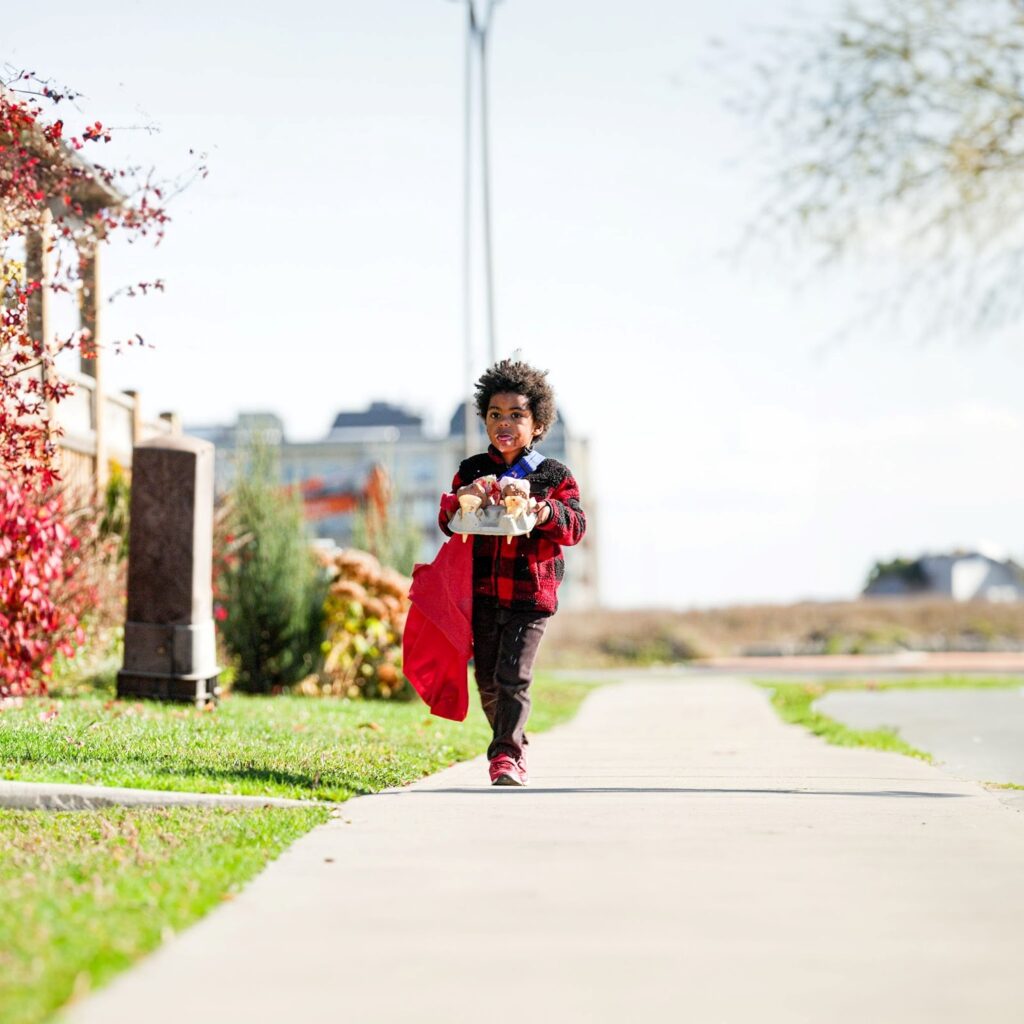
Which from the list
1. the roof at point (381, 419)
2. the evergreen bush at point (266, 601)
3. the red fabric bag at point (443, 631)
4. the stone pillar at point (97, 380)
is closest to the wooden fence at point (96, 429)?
the stone pillar at point (97, 380)

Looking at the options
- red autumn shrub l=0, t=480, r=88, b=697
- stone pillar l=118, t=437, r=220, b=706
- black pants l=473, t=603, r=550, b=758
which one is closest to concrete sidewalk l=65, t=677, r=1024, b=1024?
black pants l=473, t=603, r=550, b=758

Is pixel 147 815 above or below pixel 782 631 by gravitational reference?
below

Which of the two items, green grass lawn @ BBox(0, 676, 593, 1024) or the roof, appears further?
the roof

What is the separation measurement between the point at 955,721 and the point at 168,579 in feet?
20.5

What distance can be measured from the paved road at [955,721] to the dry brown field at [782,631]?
13606mm

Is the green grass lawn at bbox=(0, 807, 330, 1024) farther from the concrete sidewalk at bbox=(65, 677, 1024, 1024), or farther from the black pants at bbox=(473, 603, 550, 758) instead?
the black pants at bbox=(473, 603, 550, 758)

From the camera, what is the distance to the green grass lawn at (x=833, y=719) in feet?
31.2

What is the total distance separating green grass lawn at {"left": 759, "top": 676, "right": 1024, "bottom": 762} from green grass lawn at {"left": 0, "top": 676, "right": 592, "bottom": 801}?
2272 millimetres

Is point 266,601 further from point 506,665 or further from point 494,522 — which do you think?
point 494,522

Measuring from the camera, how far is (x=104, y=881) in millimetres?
4238

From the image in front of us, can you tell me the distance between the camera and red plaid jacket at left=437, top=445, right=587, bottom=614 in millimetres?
6531

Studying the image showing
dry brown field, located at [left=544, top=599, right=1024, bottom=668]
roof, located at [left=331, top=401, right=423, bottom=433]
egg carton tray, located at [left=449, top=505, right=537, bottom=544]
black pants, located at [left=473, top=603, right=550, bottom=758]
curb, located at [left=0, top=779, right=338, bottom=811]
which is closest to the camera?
curb, located at [left=0, top=779, right=338, bottom=811]

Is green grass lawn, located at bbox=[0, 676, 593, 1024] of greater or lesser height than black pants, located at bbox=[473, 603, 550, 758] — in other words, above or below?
below

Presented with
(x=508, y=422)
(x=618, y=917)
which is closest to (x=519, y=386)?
(x=508, y=422)
